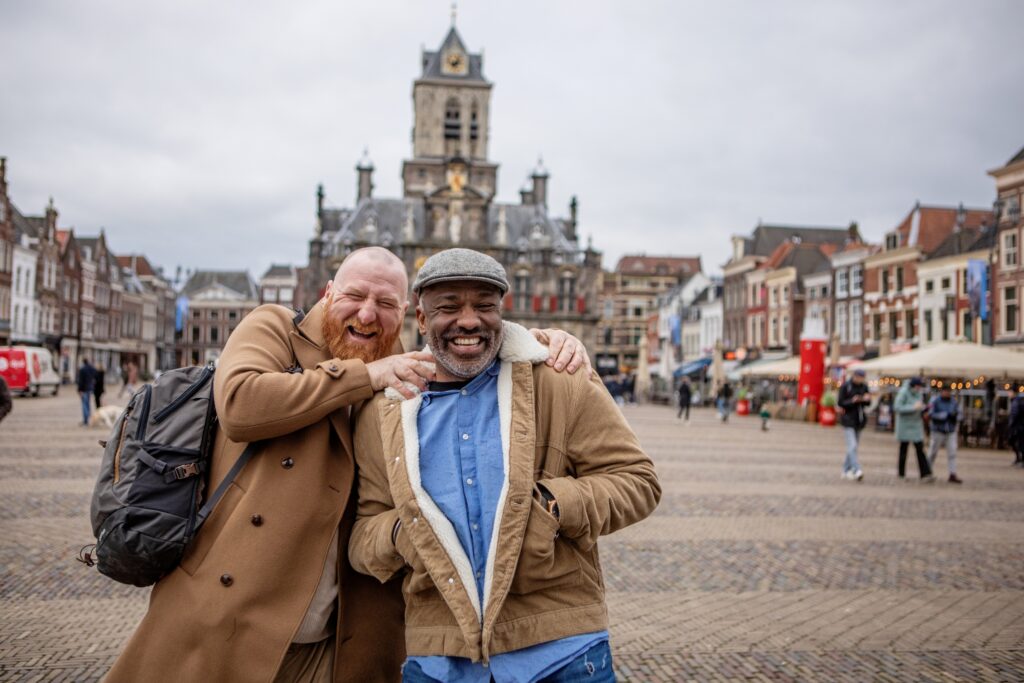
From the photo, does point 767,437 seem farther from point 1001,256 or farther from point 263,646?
point 263,646

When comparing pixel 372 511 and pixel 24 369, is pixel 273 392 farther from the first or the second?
pixel 24 369

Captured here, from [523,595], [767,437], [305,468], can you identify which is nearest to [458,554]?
[523,595]

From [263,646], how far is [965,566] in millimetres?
6019

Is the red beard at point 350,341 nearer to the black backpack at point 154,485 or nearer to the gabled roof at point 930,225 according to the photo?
the black backpack at point 154,485

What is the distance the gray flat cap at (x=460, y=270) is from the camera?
7.33 ft

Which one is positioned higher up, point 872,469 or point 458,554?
point 458,554

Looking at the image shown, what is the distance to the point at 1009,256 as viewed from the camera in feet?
96.2

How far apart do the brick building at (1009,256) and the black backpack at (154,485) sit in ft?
103

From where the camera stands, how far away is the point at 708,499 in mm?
9781

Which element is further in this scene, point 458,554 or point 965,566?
point 965,566

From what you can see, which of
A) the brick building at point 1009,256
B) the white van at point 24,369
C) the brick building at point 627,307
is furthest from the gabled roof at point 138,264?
the brick building at point 1009,256

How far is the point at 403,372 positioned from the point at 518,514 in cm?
49

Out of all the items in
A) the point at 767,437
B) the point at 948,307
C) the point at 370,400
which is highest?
the point at 948,307

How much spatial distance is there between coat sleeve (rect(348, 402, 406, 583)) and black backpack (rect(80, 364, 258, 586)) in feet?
0.98
